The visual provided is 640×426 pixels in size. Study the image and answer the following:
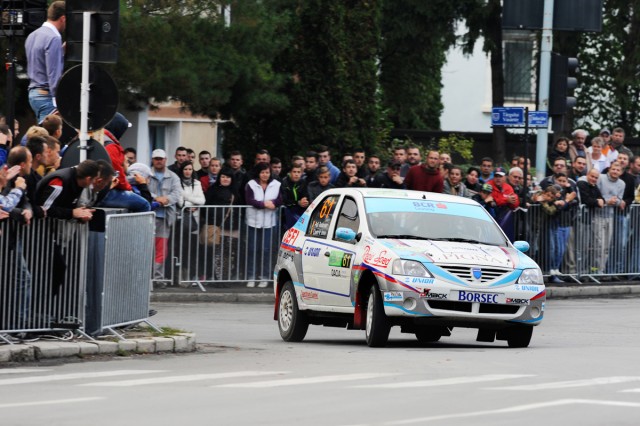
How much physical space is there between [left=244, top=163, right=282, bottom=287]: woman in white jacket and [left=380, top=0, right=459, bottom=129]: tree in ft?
61.6

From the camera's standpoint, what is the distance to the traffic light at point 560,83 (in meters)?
27.3

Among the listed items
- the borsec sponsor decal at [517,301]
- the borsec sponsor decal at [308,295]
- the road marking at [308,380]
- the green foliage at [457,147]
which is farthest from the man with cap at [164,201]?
the green foliage at [457,147]

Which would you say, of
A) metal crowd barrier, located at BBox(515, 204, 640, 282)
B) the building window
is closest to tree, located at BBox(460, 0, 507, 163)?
the building window

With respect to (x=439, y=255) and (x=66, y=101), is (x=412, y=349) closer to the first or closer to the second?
(x=439, y=255)

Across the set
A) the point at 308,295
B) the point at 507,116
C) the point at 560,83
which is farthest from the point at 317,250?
the point at 560,83

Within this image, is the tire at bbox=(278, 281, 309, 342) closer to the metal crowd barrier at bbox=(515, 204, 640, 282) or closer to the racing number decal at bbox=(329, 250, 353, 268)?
the racing number decal at bbox=(329, 250, 353, 268)

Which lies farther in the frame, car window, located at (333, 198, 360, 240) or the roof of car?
the roof of car

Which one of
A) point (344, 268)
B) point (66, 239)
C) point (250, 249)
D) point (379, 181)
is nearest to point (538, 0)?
point (379, 181)

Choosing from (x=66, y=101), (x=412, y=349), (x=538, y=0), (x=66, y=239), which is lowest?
(x=412, y=349)

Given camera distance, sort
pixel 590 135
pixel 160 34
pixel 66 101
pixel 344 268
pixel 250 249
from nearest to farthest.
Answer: pixel 66 101 < pixel 344 268 < pixel 250 249 < pixel 160 34 < pixel 590 135

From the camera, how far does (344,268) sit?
57.2 feet

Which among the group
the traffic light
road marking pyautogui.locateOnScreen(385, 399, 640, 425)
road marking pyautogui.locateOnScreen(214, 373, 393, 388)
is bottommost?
road marking pyautogui.locateOnScreen(214, 373, 393, 388)

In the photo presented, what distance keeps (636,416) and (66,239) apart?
629cm

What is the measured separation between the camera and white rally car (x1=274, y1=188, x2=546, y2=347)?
16.5 meters
